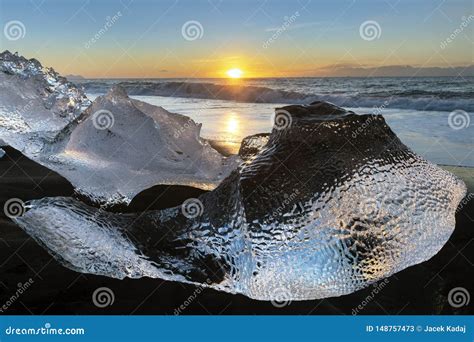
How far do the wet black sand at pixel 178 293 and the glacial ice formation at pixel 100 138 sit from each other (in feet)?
2.59

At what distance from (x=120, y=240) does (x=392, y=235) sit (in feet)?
4.51

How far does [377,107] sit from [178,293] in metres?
11.7

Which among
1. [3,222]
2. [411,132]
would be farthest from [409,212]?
[411,132]

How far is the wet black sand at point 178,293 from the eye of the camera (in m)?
2.27

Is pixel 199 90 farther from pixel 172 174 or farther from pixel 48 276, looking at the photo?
pixel 48 276

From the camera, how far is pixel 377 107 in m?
13.1

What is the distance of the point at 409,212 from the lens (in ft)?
8.42

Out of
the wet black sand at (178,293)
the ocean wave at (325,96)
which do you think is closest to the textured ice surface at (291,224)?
the wet black sand at (178,293)

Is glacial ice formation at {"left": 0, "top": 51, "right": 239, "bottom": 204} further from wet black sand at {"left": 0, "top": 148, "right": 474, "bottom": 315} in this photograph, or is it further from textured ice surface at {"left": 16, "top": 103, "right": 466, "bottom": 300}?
textured ice surface at {"left": 16, "top": 103, "right": 466, "bottom": 300}

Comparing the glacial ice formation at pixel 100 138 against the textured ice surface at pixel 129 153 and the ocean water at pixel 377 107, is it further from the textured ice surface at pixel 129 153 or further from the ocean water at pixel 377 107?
the ocean water at pixel 377 107

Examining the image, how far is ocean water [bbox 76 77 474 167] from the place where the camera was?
6516 millimetres

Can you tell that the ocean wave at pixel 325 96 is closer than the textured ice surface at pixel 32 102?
No

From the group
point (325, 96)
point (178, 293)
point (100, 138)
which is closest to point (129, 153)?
point (100, 138)

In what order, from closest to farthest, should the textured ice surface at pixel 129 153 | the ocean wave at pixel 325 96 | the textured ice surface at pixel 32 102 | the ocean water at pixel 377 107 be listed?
1. the textured ice surface at pixel 129 153
2. the textured ice surface at pixel 32 102
3. the ocean water at pixel 377 107
4. the ocean wave at pixel 325 96
